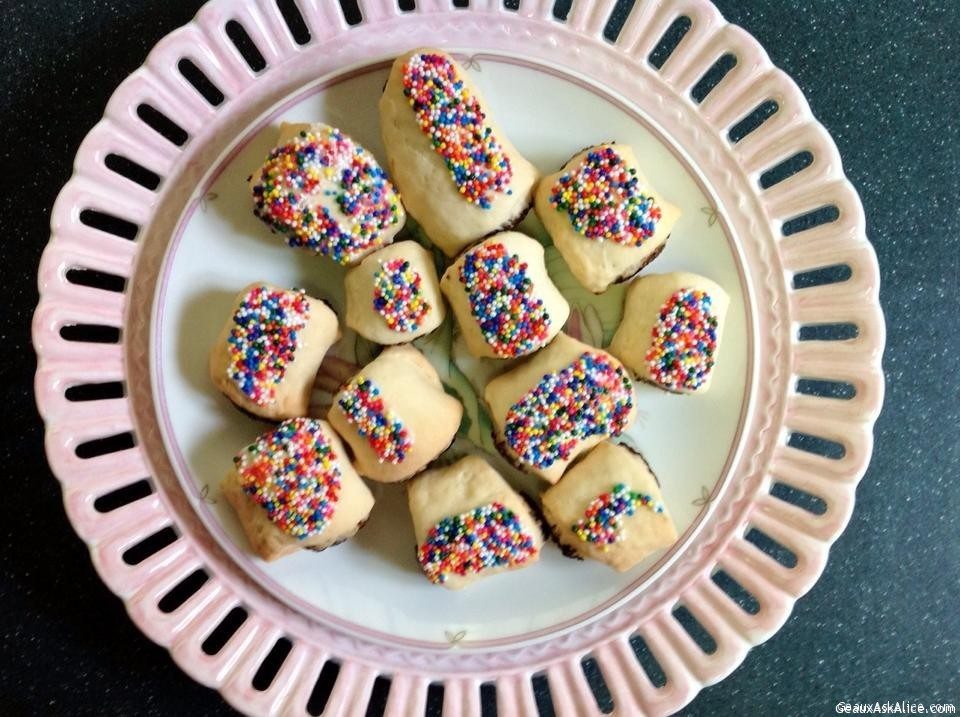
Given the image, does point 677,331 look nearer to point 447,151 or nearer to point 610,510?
point 610,510

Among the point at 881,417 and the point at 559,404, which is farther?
the point at 881,417

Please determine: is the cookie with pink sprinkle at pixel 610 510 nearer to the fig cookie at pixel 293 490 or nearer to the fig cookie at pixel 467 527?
the fig cookie at pixel 467 527

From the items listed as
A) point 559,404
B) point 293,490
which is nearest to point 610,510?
point 559,404

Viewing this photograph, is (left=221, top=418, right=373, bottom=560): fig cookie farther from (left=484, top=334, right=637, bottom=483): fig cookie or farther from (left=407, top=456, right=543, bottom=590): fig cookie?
(left=484, top=334, right=637, bottom=483): fig cookie

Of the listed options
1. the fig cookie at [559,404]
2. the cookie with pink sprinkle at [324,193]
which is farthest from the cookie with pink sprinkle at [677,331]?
the cookie with pink sprinkle at [324,193]

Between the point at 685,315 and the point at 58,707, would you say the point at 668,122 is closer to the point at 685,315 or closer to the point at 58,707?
the point at 685,315

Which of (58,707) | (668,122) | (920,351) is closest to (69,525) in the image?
(58,707)
